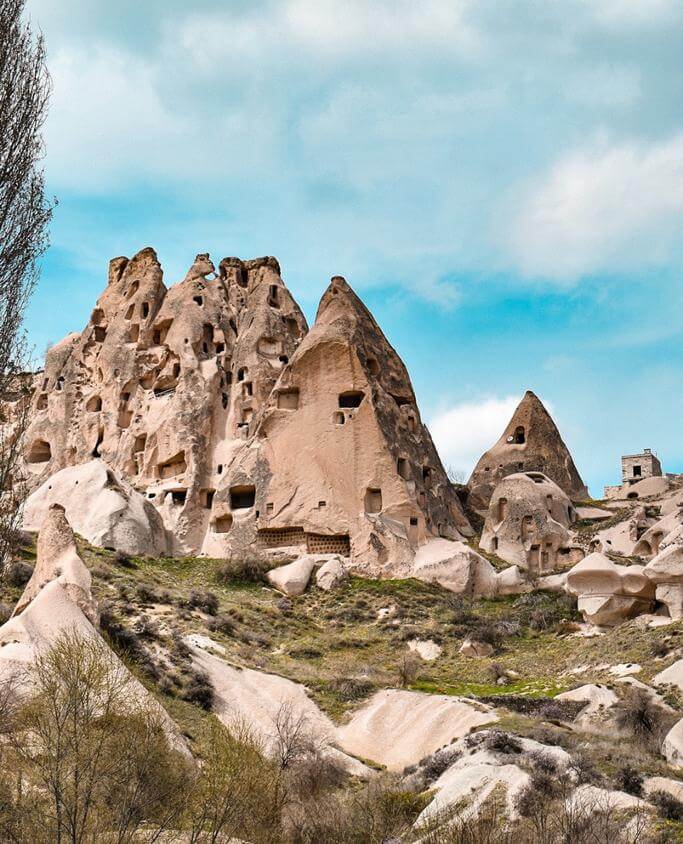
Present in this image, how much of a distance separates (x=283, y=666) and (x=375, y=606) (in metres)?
6.19

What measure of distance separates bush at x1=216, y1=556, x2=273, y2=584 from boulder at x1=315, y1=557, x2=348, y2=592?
1.64 metres

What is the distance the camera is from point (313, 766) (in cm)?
1912

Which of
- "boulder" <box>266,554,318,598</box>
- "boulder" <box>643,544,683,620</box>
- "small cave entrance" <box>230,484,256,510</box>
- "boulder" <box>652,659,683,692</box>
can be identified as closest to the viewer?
"boulder" <box>652,659,683,692</box>

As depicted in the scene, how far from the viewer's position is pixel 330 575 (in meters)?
34.1

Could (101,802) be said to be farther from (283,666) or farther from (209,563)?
(209,563)

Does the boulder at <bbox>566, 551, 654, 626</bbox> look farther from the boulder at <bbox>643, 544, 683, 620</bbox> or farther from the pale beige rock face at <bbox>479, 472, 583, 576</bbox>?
the pale beige rock face at <bbox>479, 472, 583, 576</bbox>

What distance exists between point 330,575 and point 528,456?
16.9m

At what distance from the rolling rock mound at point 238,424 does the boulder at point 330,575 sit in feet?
3.26

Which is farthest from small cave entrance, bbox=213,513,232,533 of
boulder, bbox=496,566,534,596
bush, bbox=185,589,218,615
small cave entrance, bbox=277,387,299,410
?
boulder, bbox=496,566,534,596

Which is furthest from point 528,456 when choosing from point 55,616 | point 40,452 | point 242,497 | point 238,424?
point 55,616

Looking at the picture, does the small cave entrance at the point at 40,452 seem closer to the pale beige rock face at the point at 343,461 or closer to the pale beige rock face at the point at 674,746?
the pale beige rock face at the point at 343,461

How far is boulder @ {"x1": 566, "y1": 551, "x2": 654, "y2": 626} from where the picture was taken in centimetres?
2827

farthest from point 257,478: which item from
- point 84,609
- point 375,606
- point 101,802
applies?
point 101,802

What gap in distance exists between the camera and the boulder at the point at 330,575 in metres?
33.8
